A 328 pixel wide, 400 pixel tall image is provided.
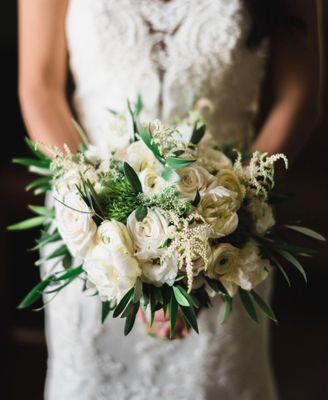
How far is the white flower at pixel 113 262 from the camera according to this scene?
964mm

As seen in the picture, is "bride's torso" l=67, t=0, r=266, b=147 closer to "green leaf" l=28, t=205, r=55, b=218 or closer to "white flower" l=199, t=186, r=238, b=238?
"green leaf" l=28, t=205, r=55, b=218

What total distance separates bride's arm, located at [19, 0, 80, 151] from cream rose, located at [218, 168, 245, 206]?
46 cm

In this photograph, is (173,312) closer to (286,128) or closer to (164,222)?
(164,222)

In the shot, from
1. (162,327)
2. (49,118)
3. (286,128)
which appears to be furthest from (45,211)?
(286,128)

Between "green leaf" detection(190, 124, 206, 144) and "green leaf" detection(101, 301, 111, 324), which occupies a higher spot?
"green leaf" detection(190, 124, 206, 144)

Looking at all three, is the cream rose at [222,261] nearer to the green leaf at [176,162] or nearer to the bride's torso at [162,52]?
the green leaf at [176,162]

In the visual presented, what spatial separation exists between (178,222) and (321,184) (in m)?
2.60

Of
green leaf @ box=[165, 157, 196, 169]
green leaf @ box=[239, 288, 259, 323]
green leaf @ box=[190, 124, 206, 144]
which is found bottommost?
green leaf @ box=[239, 288, 259, 323]

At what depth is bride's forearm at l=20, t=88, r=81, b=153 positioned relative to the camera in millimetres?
1357

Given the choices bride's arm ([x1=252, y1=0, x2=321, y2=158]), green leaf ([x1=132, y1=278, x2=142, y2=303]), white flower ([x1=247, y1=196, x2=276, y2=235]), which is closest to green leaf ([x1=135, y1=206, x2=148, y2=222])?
green leaf ([x1=132, y1=278, x2=142, y2=303])

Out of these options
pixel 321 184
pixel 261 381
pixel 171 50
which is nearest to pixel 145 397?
pixel 261 381

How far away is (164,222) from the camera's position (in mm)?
959

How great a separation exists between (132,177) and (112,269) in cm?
16

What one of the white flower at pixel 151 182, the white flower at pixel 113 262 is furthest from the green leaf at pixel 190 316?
the white flower at pixel 151 182
